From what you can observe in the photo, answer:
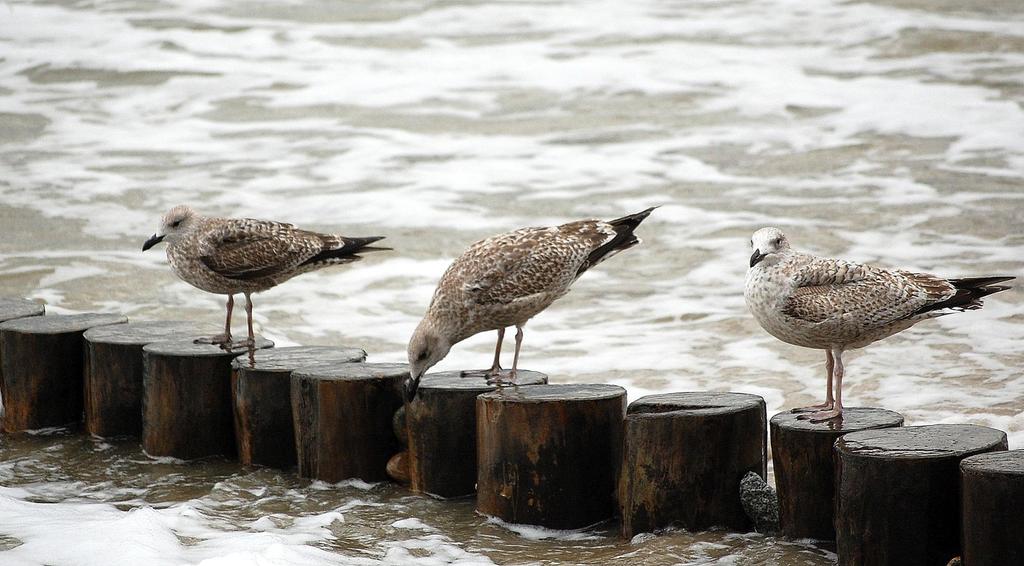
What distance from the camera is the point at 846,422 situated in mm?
4250

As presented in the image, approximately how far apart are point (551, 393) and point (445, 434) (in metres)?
0.51

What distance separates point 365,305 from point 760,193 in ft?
15.2

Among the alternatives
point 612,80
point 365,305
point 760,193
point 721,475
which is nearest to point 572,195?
point 760,193

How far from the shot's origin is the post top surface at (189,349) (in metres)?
5.54

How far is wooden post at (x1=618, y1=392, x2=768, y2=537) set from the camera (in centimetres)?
432

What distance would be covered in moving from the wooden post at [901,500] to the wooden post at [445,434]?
1585mm

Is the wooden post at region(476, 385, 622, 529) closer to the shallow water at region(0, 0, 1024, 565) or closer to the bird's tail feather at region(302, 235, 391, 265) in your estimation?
the shallow water at region(0, 0, 1024, 565)

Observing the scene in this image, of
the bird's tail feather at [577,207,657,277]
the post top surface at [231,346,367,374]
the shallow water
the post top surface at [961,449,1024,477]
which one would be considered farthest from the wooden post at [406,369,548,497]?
the post top surface at [961,449,1024,477]

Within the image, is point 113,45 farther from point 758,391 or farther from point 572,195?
point 758,391

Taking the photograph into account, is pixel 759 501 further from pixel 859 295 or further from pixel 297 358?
pixel 297 358

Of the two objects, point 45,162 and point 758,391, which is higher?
point 45,162

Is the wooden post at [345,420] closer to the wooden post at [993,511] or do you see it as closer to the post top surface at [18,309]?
the post top surface at [18,309]

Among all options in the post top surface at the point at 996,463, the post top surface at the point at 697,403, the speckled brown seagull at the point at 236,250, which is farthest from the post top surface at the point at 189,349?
the post top surface at the point at 996,463

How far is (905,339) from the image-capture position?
7543 mm
